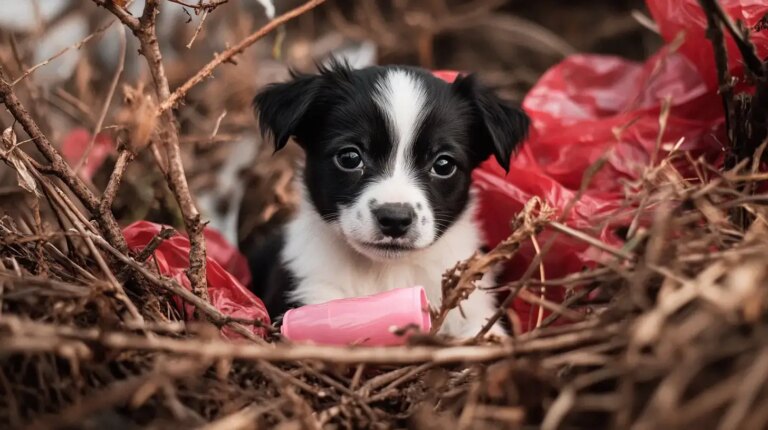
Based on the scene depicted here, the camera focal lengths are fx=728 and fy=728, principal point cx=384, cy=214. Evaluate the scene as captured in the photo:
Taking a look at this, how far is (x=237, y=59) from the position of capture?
3.10m

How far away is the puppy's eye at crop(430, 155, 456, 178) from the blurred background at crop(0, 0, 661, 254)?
2.41 ft

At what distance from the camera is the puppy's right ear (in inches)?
102

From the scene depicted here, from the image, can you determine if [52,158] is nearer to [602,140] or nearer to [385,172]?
[385,172]

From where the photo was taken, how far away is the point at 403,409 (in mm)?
1896

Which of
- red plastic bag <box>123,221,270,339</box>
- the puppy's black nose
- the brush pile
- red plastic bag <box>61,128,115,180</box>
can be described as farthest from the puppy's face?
red plastic bag <box>61,128,115,180</box>

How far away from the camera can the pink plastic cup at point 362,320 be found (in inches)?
82.9

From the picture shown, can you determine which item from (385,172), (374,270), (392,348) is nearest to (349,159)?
(385,172)

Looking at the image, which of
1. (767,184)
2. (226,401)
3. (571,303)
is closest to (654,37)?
(767,184)

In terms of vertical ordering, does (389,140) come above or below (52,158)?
below

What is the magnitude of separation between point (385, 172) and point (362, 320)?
63cm

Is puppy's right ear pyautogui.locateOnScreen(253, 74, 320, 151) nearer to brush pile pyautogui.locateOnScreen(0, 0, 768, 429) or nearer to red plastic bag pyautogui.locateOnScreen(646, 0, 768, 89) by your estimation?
brush pile pyautogui.locateOnScreen(0, 0, 768, 429)

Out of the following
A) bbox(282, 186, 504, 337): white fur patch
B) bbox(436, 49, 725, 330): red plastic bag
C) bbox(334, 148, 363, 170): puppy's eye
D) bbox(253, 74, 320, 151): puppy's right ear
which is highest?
bbox(253, 74, 320, 151): puppy's right ear

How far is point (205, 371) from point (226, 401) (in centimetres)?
12

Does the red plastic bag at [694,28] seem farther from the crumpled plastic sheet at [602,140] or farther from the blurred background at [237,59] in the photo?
the blurred background at [237,59]
